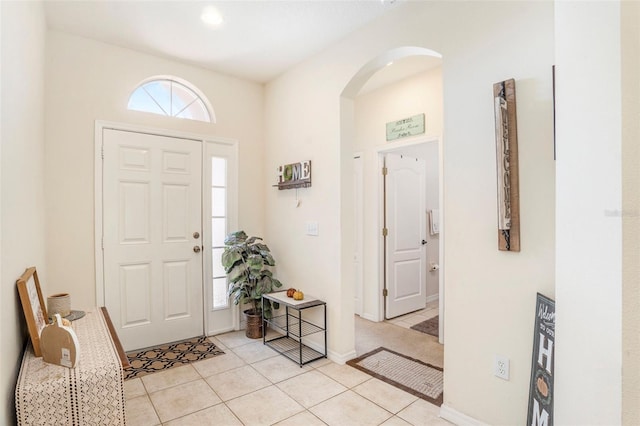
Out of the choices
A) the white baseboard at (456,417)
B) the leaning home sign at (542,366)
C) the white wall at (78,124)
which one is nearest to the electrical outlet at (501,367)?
the leaning home sign at (542,366)

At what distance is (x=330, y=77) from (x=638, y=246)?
2.62 metres

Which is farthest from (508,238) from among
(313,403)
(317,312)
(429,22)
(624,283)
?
(317,312)

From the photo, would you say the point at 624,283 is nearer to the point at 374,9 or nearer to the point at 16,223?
the point at 16,223

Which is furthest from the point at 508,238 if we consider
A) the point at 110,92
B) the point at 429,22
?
the point at 110,92

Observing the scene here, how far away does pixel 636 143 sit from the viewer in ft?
2.23

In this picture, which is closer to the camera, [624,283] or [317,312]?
[624,283]

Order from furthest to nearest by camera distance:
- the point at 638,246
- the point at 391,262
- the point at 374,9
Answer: the point at 391,262 < the point at 374,9 < the point at 638,246

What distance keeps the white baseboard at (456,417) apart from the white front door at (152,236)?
239 cm

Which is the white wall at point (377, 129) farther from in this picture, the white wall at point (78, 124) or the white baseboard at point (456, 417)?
the white wall at point (78, 124)

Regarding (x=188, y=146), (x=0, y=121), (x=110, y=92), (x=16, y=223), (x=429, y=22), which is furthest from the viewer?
(x=188, y=146)

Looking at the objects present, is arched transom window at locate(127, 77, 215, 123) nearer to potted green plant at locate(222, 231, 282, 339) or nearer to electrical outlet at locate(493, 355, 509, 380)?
potted green plant at locate(222, 231, 282, 339)

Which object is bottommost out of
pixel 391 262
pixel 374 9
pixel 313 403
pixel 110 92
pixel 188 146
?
pixel 313 403

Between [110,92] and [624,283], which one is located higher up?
[110,92]

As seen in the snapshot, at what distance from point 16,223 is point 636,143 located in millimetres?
2035
